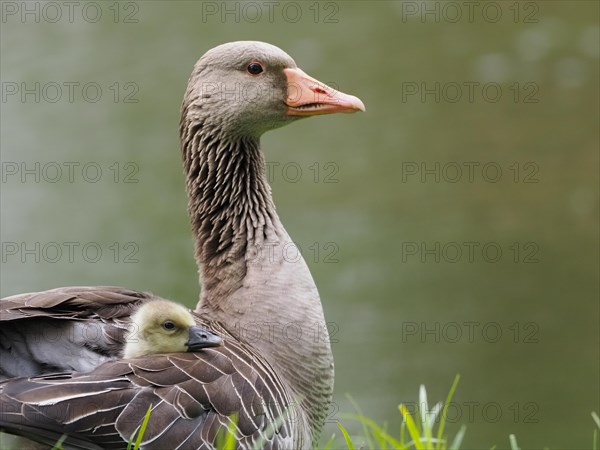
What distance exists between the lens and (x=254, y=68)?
6.50 metres

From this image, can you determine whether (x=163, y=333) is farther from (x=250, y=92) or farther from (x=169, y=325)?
(x=250, y=92)

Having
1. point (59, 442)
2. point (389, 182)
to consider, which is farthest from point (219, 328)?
point (389, 182)

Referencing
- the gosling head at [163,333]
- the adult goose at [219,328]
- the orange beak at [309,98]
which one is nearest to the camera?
the adult goose at [219,328]

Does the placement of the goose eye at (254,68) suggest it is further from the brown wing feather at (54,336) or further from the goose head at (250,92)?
the brown wing feather at (54,336)

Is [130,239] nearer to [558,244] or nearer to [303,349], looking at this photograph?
[558,244]

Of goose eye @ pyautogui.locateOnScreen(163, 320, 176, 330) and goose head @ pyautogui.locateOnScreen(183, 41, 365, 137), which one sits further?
goose head @ pyautogui.locateOnScreen(183, 41, 365, 137)

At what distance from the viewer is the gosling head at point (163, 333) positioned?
197 inches

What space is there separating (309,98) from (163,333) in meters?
1.95

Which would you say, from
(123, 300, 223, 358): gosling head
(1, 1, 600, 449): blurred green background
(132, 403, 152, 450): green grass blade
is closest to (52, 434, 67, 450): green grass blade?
(132, 403, 152, 450): green grass blade

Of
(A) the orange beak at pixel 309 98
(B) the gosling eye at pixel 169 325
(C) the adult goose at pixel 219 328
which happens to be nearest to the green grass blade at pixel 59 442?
(C) the adult goose at pixel 219 328

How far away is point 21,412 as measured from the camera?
4395 millimetres

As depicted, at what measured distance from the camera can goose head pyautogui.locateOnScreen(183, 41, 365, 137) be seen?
641 cm

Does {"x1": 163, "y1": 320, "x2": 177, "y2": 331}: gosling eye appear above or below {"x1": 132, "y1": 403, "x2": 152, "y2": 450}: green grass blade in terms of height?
above

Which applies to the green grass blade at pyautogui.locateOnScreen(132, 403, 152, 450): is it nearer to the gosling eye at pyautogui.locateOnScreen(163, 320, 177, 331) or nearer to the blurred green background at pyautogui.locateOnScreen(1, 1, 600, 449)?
the gosling eye at pyautogui.locateOnScreen(163, 320, 177, 331)
